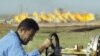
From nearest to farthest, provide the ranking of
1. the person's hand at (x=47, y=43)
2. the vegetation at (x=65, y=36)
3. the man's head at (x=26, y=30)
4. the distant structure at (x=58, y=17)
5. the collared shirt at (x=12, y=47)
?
the collared shirt at (x=12, y=47), the man's head at (x=26, y=30), the person's hand at (x=47, y=43), the vegetation at (x=65, y=36), the distant structure at (x=58, y=17)

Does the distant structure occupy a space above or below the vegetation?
Answer: above

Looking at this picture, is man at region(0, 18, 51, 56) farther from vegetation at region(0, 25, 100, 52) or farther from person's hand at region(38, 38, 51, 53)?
vegetation at region(0, 25, 100, 52)

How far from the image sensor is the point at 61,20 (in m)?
7.90

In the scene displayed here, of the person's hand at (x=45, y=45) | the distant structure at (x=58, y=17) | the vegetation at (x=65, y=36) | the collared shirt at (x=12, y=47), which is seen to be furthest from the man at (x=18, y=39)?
the distant structure at (x=58, y=17)

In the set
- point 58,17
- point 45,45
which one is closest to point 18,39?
point 45,45

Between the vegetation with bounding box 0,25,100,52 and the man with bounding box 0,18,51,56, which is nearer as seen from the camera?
the man with bounding box 0,18,51,56

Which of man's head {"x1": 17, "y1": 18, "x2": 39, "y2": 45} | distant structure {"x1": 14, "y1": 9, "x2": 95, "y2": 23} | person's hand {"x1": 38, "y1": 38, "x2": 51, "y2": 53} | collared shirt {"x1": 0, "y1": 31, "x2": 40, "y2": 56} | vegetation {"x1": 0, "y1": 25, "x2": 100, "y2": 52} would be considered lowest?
vegetation {"x1": 0, "y1": 25, "x2": 100, "y2": 52}

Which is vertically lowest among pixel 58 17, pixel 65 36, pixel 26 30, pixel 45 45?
pixel 65 36

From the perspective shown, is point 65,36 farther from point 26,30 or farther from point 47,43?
point 26,30

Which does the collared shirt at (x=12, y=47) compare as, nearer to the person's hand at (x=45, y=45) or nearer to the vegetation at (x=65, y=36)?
the person's hand at (x=45, y=45)

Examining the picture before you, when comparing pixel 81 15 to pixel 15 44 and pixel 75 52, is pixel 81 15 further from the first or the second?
pixel 15 44

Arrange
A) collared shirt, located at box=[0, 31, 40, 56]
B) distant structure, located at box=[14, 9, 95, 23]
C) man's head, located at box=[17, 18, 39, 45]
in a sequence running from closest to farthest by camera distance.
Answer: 1. collared shirt, located at box=[0, 31, 40, 56]
2. man's head, located at box=[17, 18, 39, 45]
3. distant structure, located at box=[14, 9, 95, 23]

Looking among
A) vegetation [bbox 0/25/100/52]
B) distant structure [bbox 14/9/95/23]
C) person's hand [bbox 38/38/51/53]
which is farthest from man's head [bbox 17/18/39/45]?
distant structure [bbox 14/9/95/23]

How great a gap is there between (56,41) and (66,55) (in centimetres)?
96
